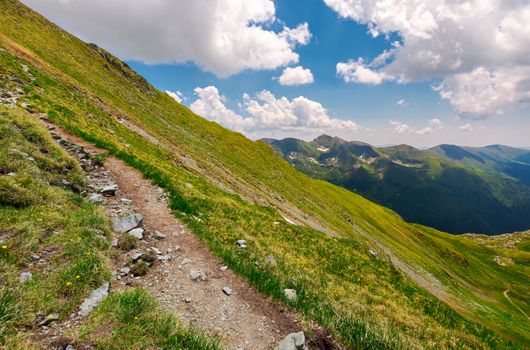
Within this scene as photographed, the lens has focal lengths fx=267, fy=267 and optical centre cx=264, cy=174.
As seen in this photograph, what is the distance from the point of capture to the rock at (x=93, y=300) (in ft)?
24.0

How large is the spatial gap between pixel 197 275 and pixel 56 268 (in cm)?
475

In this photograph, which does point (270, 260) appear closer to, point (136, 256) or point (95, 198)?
point (136, 256)

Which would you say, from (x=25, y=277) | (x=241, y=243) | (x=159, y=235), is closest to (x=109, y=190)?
(x=159, y=235)

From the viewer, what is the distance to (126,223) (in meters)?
13.1

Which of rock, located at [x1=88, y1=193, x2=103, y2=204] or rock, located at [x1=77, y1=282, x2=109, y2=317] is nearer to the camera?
rock, located at [x1=77, y1=282, x2=109, y2=317]

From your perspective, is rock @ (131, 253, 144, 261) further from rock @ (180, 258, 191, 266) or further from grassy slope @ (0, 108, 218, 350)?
rock @ (180, 258, 191, 266)

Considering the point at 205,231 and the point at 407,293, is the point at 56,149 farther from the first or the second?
the point at 407,293

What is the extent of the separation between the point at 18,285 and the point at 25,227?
3.12 metres

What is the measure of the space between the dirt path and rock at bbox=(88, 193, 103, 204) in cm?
26

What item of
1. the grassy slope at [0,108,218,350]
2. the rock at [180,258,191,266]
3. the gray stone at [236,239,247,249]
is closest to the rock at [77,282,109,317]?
the grassy slope at [0,108,218,350]

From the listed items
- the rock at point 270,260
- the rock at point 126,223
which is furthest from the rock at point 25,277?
the rock at point 270,260

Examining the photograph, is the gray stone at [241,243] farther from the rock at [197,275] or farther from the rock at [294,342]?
the rock at [294,342]

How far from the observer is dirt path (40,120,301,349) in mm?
8875

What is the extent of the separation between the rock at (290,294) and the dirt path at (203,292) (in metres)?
0.60
